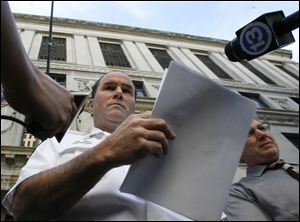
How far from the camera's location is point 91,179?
1.36 m

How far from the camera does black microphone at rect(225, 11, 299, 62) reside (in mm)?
2688

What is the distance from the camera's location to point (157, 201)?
1275 mm

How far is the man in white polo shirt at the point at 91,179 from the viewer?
4.09 ft

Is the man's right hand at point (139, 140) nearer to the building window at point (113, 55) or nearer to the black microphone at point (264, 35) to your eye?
the black microphone at point (264, 35)

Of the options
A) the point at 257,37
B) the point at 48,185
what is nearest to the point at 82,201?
the point at 48,185

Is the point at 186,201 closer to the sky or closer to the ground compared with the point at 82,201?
closer to the ground

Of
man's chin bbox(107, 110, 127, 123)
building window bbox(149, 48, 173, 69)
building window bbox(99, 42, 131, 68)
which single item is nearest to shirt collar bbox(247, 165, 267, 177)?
Answer: man's chin bbox(107, 110, 127, 123)

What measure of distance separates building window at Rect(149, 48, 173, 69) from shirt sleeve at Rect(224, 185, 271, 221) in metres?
15.8

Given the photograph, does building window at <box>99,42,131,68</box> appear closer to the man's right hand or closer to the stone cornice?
the stone cornice

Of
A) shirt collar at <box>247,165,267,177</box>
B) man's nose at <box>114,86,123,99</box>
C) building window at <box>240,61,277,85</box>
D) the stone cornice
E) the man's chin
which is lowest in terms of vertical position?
shirt collar at <box>247,165,267,177</box>

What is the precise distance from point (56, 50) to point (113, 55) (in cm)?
307

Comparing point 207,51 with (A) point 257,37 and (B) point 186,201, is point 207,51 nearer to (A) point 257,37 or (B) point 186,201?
(A) point 257,37

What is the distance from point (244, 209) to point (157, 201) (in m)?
0.82

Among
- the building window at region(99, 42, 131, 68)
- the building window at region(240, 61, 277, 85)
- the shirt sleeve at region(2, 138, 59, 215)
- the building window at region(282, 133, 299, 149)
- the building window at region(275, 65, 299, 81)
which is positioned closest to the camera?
the shirt sleeve at region(2, 138, 59, 215)
